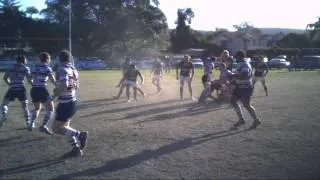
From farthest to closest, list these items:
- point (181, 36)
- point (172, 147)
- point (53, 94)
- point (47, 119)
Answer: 1. point (181, 36)
2. point (47, 119)
3. point (172, 147)
4. point (53, 94)

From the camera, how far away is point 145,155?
8805mm

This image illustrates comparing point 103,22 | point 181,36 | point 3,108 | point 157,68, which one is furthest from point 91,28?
point 3,108

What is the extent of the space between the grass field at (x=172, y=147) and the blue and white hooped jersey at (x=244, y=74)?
3.48 feet

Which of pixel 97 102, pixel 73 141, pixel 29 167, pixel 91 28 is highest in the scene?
pixel 91 28

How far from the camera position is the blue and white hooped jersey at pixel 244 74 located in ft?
37.5

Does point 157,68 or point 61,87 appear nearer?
point 61,87

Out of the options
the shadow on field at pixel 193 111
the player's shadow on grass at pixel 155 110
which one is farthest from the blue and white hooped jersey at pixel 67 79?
the player's shadow on grass at pixel 155 110

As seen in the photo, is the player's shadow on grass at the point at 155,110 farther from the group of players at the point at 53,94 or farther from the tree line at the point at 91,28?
the tree line at the point at 91,28

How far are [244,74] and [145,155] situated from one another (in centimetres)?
377

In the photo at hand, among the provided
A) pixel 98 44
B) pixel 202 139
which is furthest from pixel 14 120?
pixel 98 44

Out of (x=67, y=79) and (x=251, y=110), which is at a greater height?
(x=67, y=79)

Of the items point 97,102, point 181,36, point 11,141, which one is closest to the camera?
point 11,141

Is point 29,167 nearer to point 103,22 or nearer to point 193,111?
point 193,111

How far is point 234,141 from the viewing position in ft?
32.7
